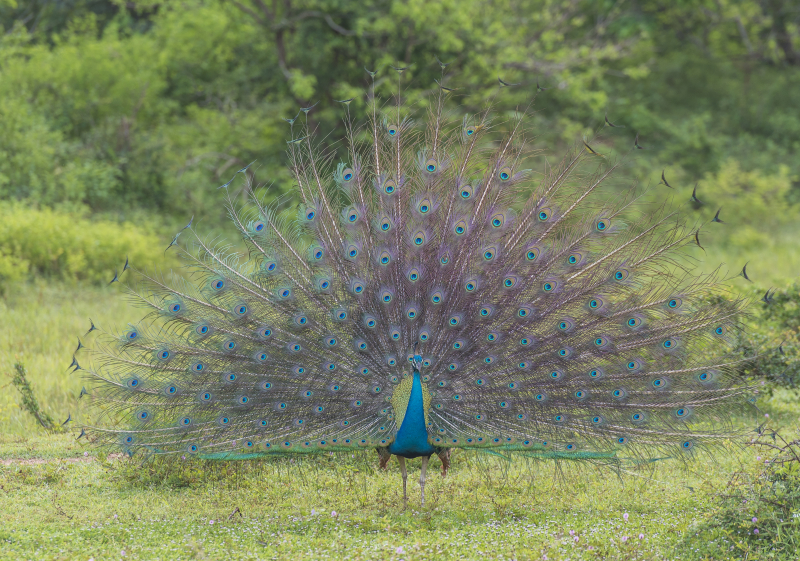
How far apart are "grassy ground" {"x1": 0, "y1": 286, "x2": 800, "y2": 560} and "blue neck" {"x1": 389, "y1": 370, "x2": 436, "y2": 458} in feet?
2.03

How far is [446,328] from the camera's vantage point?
716cm

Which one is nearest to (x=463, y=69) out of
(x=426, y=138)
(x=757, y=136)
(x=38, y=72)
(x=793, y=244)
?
(x=793, y=244)

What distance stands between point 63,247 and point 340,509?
10671mm

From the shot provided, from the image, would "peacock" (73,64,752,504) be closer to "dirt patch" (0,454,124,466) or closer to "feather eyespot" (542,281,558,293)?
"feather eyespot" (542,281,558,293)

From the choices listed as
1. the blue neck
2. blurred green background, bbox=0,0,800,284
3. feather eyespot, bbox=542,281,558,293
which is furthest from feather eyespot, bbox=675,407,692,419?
blurred green background, bbox=0,0,800,284

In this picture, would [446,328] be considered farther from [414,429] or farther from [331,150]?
[331,150]

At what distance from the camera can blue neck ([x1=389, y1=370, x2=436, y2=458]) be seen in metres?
6.73

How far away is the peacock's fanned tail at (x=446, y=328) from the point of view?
23.1ft

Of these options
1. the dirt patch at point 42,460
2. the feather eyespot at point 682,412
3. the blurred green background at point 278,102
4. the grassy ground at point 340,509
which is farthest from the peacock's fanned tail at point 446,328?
the blurred green background at point 278,102

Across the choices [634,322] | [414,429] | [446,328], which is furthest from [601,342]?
[414,429]

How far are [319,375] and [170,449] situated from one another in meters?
1.39

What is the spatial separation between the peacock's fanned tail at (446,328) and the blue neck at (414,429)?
152 millimetres

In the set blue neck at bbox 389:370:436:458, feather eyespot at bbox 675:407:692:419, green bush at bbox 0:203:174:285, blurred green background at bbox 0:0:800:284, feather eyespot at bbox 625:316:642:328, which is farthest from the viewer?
blurred green background at bbox 0:0:800:284

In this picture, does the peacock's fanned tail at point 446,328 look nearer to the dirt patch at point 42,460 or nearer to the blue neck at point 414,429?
the blue neck at point 414,429
